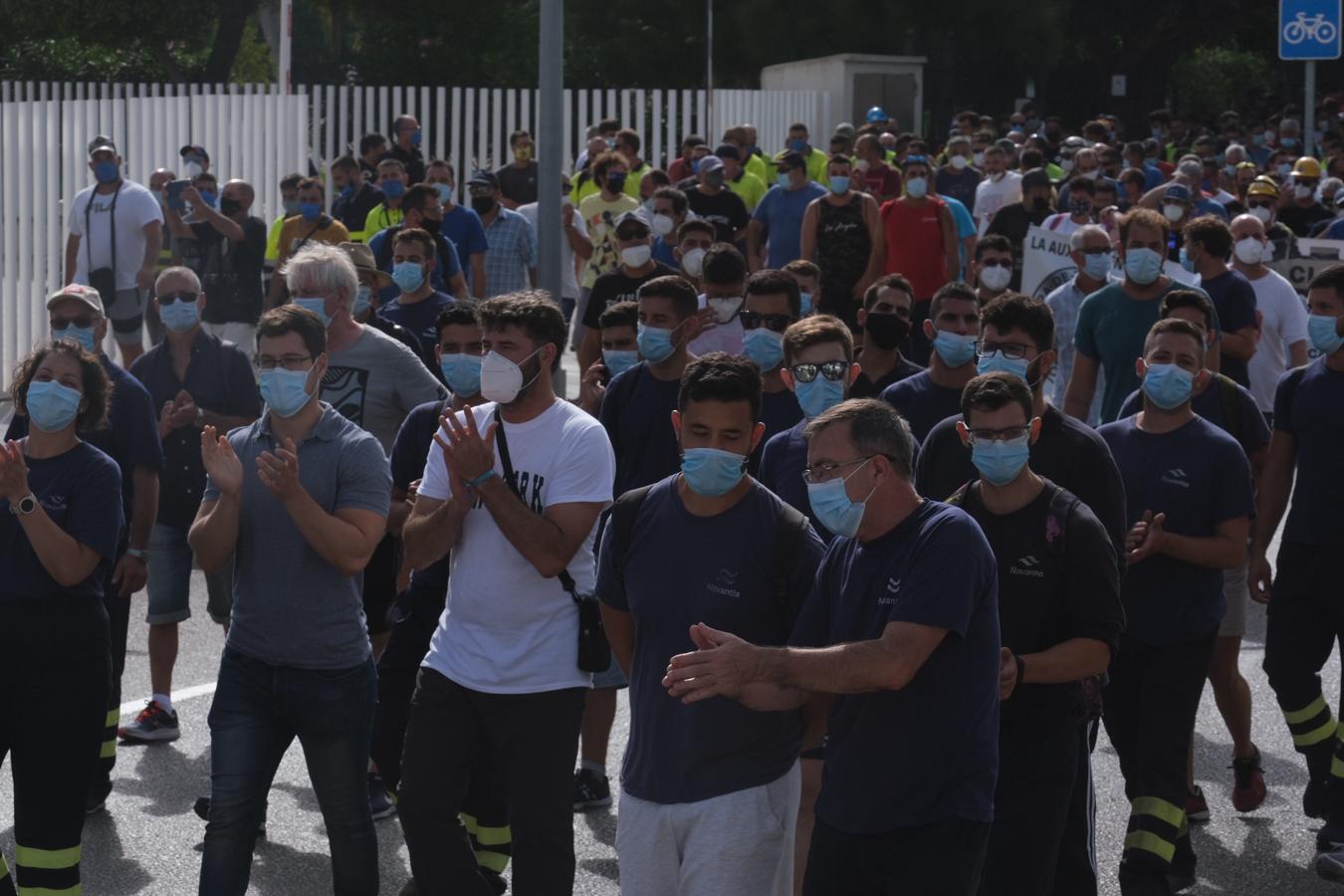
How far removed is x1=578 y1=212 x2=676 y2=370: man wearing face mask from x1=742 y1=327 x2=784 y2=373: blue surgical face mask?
2.51 meters

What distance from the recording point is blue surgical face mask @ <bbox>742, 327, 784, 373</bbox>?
8102 millimetres

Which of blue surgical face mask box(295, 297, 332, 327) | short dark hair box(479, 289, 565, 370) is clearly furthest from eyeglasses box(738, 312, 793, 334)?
short dark hair box(479, 289, 565, 370)

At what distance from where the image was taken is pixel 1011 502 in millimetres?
5359

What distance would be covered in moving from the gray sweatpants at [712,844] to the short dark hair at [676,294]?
3.07 meters

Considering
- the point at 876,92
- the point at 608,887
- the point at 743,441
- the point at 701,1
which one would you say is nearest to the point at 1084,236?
the point at 608,887

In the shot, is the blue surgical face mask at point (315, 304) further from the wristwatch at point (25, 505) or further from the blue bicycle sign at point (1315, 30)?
the blue bicycle sign at point (1315, 30)

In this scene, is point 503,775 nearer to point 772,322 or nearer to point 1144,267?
point 772,322

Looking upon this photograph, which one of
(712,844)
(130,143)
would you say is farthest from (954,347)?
(130,143)

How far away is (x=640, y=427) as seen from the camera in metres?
7.43

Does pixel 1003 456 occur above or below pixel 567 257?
below

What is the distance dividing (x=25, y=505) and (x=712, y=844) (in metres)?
2.22

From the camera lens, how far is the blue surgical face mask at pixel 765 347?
8102 mm

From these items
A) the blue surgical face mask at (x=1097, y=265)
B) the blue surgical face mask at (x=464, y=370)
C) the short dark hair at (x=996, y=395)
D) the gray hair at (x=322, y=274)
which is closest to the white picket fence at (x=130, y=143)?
the blue surgical face mask at (x=1097, y=265)

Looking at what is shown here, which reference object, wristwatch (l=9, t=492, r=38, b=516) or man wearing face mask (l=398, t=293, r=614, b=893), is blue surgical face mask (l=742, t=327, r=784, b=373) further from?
wristwatch (l=9, t=492, r=38, b=516)
